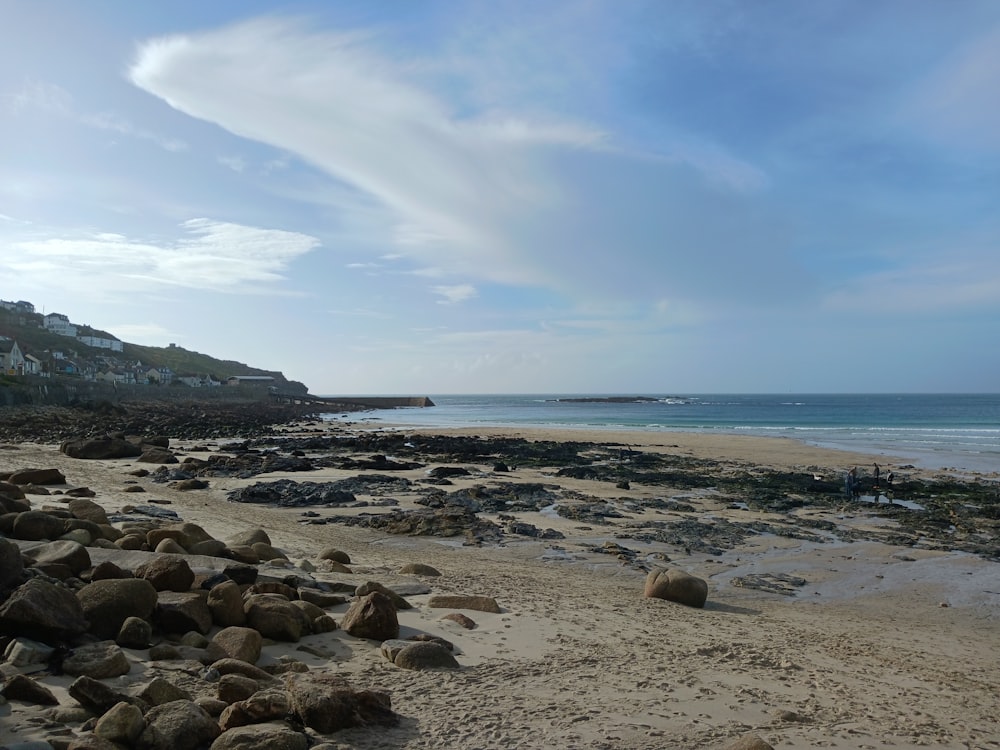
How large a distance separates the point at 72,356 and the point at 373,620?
110 metres

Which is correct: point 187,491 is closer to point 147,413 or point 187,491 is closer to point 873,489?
point 873,489

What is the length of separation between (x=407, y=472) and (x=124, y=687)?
828 inches

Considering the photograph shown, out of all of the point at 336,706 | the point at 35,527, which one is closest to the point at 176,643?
the point at 336,706

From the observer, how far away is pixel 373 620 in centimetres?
665

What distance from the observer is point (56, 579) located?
251 inches

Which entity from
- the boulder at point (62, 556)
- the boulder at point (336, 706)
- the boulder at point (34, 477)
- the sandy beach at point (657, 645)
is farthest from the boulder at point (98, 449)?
the boulder at point (336, 706)

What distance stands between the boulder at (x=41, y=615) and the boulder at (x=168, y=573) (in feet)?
3.40

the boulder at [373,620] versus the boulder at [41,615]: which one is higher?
the boulder at [41,615]

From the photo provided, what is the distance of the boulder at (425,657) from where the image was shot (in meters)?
6.02

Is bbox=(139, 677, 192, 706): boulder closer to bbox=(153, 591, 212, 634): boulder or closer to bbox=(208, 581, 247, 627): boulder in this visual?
bbox=(153, 591, 212, 634): boulder

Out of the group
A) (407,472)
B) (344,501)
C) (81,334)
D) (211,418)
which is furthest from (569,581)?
(81,334)

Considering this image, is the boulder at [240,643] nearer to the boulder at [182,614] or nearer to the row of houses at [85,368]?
the boulder at [182,614]

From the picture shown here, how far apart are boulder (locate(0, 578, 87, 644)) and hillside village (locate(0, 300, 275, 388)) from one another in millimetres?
74825

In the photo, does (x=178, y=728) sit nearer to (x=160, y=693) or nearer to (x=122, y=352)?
(x=160, y=693)
